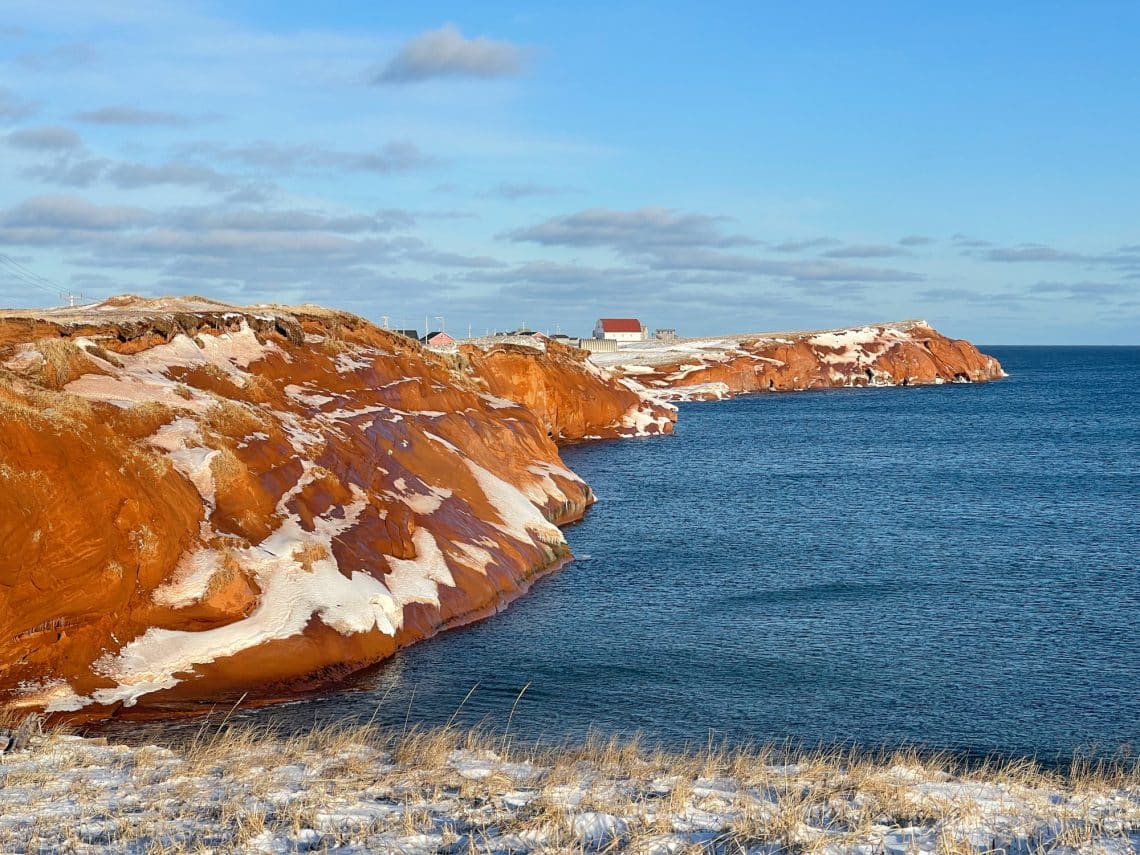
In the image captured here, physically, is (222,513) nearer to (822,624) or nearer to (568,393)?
(822,624)

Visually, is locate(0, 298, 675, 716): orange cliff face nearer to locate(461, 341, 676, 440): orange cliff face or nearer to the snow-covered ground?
the snow-covered ground

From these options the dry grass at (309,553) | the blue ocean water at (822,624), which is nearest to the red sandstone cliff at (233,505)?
the dry grass at (309,553)

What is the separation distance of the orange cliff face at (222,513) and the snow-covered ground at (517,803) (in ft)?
17.3

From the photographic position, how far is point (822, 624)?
3456cm

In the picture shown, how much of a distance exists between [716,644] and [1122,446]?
67761mm

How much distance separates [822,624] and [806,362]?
14757cm

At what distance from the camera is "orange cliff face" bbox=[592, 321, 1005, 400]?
16312 centimetres

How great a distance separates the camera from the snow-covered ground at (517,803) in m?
15.0

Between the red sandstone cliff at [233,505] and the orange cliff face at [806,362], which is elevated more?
the orange cliff face at [806,362]

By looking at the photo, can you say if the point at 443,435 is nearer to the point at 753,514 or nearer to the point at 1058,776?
the point at 753,514

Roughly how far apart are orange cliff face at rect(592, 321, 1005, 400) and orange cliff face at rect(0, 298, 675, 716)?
109 meters

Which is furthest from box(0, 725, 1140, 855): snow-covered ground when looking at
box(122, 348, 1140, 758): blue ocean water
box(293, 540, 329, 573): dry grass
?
box(293, 540, 329, 573): dry grass

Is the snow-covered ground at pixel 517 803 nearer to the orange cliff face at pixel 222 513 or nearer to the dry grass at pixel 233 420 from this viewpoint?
the orange cliff face at pixel 222 513

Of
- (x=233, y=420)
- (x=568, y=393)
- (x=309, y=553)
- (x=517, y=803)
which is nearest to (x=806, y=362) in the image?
(x=568, y=393)
